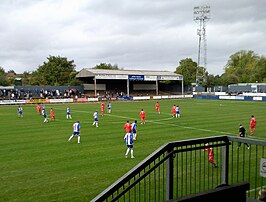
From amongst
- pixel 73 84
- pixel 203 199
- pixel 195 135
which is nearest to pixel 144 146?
pixel 195 135

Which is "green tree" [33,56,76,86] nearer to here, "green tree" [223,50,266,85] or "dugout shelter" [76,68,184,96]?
"dugout shelter" [76,68,184,96]

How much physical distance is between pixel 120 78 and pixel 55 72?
75.5 ft

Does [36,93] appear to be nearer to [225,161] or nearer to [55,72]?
[55,72]

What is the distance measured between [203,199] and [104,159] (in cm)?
1064

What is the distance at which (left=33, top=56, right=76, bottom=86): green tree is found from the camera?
3447 inches

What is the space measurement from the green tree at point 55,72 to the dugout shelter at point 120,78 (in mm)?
8222

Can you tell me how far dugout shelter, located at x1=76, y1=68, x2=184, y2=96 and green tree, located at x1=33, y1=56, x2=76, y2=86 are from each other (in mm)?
8222

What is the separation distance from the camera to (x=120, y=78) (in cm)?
7488

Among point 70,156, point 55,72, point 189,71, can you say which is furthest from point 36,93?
point 70,156

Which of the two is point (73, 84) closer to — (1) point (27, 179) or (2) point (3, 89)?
(2) point (3, 89)

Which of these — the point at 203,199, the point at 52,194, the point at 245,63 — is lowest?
the point at 52,194

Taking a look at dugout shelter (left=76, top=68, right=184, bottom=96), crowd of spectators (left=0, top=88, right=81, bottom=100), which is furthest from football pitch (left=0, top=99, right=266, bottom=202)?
dugout shelter (left=76, top=68, right=184, bottom=96)

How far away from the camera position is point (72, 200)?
1023 centimetres

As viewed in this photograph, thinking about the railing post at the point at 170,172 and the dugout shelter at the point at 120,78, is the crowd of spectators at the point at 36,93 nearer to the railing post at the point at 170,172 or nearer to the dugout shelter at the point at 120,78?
the dugout shelter at the point at 120,78
